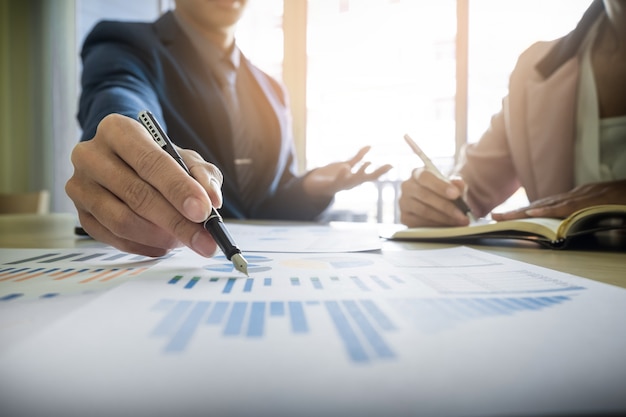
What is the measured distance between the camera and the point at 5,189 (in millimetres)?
2666

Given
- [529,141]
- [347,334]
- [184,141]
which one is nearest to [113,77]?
[184,141]

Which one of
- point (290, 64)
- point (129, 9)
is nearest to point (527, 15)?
point (290, 64)

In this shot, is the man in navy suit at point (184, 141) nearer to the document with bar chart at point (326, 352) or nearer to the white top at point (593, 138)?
the document with bar chart at point (326, 352)

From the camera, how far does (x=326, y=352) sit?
141 mm

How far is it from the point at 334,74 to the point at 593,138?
79.0 inches

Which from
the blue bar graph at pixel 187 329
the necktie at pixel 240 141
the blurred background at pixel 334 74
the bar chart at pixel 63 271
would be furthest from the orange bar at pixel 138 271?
the blurred background at pixel 334 74

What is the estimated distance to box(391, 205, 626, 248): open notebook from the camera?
426mm

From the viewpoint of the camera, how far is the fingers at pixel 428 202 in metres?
0.62

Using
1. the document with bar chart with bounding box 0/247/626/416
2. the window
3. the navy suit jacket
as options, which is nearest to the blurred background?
the window

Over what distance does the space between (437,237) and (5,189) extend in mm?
3014

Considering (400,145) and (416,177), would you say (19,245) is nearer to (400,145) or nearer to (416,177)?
(416,177)

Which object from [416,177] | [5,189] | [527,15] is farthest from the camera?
[5,189]

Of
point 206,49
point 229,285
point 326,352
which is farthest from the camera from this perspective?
point 206,49

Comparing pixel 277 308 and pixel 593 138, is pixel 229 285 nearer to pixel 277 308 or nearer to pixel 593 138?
pixel 277 308
